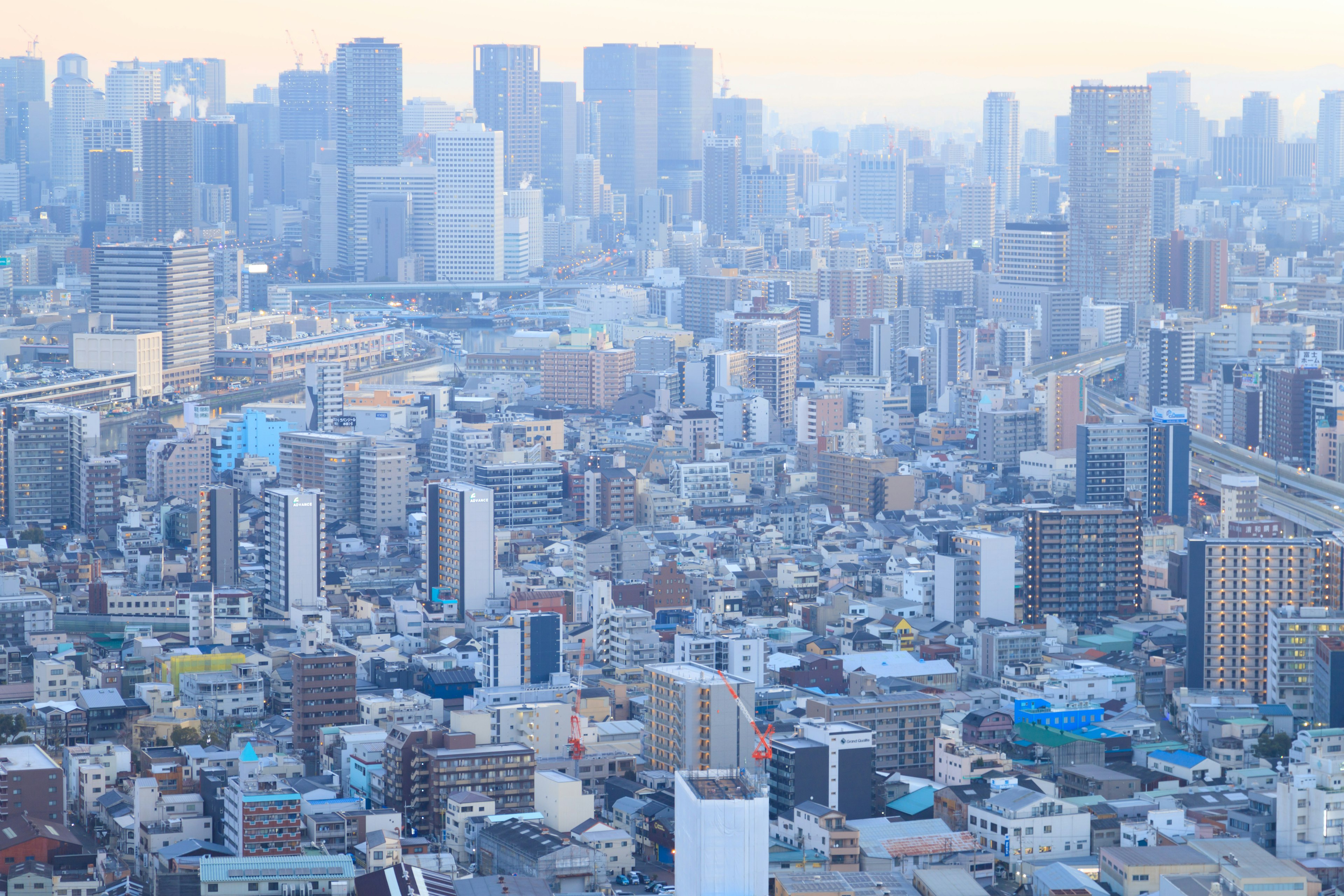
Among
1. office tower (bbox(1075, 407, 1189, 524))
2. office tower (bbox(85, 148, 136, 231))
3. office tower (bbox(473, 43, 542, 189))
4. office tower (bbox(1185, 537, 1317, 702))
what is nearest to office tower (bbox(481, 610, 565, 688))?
office tower (bbox(1185, 537, 1317, 702))

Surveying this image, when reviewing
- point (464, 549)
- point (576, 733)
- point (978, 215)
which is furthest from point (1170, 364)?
point (978, 215)

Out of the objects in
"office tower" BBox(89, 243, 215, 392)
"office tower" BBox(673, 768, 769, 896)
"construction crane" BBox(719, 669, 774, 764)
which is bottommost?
"construction crane" BBox(719, 669, 774, 764)

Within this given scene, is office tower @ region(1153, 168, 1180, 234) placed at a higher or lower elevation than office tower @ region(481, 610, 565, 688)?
higher

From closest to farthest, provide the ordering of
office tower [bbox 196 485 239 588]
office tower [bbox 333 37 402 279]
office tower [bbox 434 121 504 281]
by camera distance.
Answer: office tower [bbox 196 485 239 588]
office tower [bbox 434 121 504 281]
office tower [bbox 333 37 402 279]

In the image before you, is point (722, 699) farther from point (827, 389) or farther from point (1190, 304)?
point (1190, 304)

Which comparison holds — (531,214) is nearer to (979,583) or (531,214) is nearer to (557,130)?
(557,130)

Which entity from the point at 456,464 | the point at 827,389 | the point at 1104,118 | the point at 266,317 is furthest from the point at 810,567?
the point at 1104,118

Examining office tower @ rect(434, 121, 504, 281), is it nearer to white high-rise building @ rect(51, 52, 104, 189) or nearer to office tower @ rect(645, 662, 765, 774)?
white high-rise building @ rect(51, 52, 104, 189)
